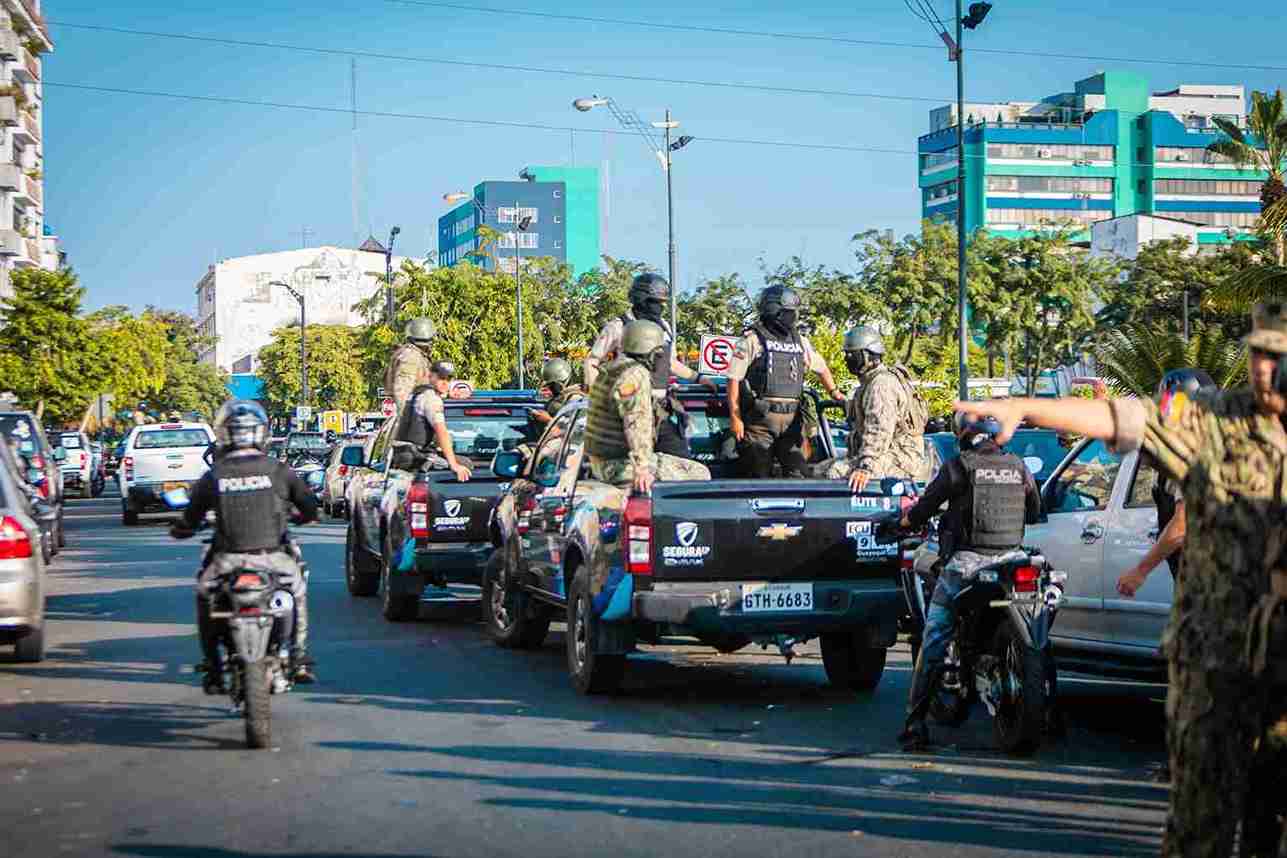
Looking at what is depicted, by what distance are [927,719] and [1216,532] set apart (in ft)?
17.3

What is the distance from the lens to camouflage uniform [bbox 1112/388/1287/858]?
4.72m

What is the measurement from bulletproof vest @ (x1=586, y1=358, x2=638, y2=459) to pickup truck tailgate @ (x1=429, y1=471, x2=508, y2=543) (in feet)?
12.8

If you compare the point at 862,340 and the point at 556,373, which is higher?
the point at 862,340

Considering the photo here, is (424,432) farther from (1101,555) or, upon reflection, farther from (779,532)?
(1101,555)

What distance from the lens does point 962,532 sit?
9.05 m

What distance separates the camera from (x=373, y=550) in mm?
17016

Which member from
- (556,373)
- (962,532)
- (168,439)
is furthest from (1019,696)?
(168,439)

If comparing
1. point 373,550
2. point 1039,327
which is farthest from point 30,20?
point 373,550

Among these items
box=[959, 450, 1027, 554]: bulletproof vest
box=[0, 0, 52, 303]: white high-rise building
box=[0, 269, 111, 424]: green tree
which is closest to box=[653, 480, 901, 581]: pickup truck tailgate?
box=[959, 450, 1027, 554]: bulletproof vest

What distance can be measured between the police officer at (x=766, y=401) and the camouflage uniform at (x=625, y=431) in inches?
26.8

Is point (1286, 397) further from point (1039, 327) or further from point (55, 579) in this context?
point (1039, 327)

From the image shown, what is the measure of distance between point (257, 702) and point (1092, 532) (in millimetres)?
4752

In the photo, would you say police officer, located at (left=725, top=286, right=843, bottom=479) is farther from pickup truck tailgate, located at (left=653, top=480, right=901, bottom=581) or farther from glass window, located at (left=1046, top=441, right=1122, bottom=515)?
glass window, located at (left=1046, top=441, right=1122, bottom=515)

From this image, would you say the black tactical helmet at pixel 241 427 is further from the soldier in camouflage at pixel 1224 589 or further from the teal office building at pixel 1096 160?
the teal office building at pixel 1096 160
